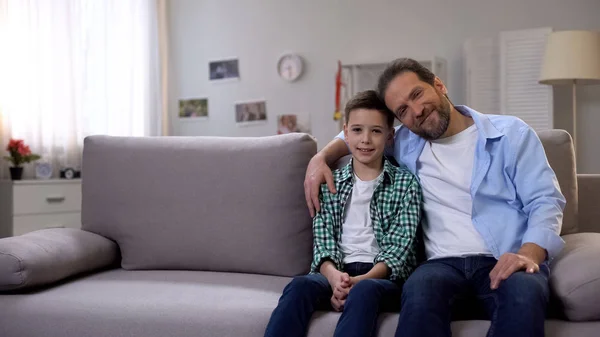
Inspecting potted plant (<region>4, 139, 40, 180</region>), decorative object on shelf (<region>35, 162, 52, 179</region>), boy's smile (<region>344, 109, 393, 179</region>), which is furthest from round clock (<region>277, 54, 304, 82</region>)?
boy's smile (<region>344, 109, 393, 179</region>)

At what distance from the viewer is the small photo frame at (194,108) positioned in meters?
5.75

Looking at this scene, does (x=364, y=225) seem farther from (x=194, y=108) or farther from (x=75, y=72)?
(x=194, y=108)

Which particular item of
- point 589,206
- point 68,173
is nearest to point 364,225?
point 589,206

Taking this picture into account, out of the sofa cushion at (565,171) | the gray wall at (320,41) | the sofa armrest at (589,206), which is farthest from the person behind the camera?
the gray wall at (320,41)

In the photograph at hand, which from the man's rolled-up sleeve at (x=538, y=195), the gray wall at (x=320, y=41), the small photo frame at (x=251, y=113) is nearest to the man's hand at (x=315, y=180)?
the man's rolled-up sleeve at (x=538, y=195)

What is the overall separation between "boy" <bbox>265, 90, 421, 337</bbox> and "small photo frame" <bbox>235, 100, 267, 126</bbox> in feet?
11.6

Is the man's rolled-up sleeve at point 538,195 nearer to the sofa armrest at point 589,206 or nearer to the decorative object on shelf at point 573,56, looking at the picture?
the sofa armrest at point 589,206

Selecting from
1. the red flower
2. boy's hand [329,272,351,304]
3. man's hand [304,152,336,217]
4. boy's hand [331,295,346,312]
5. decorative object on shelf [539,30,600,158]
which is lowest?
boy's hand [331,295,346,312]

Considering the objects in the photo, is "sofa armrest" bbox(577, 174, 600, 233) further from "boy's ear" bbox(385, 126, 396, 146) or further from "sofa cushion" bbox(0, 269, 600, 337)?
"sofa cushion" bbox(0, 269, 600, 337)

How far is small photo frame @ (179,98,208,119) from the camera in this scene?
575cm

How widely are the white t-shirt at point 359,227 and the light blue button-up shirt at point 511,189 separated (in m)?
0.30

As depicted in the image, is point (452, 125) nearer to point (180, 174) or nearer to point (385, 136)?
point (385, 136)

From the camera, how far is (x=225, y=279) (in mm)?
2160

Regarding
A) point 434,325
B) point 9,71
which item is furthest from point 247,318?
point 9,71
